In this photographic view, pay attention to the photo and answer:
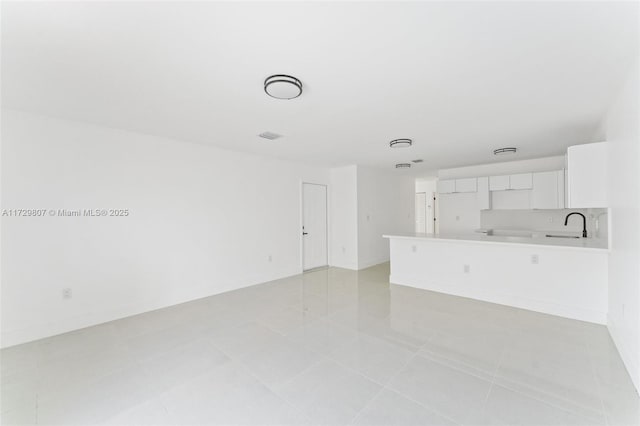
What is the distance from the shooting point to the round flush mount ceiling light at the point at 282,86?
6.74 feet

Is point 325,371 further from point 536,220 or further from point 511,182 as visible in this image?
point 536,220

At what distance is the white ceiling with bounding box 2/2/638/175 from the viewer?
56.8 inches

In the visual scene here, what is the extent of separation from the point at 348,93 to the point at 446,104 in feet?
3.42

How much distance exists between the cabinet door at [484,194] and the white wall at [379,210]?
2.01 metres

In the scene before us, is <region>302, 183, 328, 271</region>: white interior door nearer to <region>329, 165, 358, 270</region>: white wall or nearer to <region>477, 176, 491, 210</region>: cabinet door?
<region>329, 165, 358, 270</region>: white wall

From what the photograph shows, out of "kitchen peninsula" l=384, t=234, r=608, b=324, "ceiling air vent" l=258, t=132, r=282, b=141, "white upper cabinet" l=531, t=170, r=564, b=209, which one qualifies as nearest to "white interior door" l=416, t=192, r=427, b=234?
"white upper cabinet" l=531, t=170, r=564, b=209

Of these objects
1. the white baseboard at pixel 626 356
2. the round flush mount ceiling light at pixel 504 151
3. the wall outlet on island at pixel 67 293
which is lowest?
→ the white baseboard at pixel 626 356

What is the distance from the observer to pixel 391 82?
7.19 ft

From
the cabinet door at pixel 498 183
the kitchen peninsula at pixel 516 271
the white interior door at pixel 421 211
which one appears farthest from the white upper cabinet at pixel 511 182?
the white interior door at pixel 421 211

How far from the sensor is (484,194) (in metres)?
5.90

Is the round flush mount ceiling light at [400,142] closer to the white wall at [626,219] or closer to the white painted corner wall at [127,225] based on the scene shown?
the white wall at [626,219]

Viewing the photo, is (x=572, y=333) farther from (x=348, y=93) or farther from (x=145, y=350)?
(x=145, y=350)

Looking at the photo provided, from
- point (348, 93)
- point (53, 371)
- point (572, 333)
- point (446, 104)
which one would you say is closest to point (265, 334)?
point (53, 371)

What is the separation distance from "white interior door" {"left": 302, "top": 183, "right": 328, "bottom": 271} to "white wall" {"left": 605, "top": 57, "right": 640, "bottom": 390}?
15.0 ft
